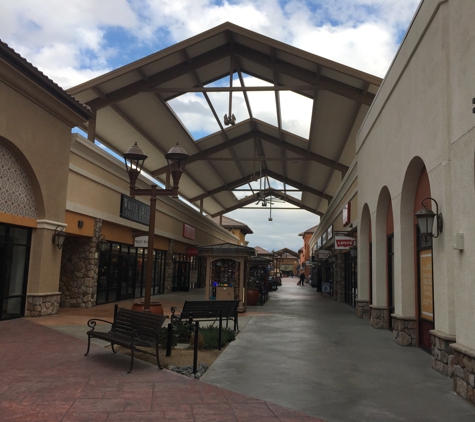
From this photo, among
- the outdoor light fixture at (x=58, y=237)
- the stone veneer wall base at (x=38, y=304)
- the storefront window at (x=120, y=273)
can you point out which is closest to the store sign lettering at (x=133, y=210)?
the storefront window at (x=120, y=273)

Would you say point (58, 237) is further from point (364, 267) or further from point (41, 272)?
point (364, 267)

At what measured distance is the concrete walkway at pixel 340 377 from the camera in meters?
5.39

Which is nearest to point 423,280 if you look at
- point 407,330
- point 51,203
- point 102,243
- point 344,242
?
point 407,330

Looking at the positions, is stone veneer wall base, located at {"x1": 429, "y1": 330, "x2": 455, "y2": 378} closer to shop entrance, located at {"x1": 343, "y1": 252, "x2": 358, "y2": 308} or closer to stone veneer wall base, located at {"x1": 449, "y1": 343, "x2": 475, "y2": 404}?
stone veneer wall base, located at {"x1": 449, "y1": 343, "x2": 475, "y2": 404}

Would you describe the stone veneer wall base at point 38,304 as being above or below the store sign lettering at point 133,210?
below

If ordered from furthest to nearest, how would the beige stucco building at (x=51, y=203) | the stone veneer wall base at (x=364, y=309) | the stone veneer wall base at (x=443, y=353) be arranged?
1. the stone veneer wall base at (x=364, y=309)
2. the beige stucco building at (x=51, y=203)
3. the stone veneer wall base at (x=443, y=353)

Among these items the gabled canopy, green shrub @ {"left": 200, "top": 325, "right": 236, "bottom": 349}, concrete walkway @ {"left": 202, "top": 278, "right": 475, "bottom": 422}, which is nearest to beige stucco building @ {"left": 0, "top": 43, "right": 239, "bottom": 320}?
the gabled canopy

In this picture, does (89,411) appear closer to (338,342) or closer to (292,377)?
(292,377)

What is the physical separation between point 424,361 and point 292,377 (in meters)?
2.85

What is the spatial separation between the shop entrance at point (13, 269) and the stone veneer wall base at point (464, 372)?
10.4m

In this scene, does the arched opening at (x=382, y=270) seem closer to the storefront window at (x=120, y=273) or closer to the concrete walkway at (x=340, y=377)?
the concrete walkway at (x=340, y=377)

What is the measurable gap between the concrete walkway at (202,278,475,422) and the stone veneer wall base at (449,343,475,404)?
0.36 ft

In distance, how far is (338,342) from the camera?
10141 millimetres

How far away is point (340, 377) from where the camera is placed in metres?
6.94
